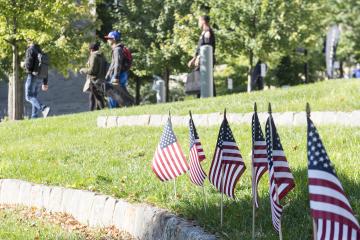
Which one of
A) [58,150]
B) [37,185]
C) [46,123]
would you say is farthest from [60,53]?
[37,185]

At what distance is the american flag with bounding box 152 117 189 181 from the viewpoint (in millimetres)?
5695

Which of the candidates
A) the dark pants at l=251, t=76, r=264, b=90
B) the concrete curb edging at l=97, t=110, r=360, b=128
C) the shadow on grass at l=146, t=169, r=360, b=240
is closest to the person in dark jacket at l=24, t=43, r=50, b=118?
the concrete curb edging at l=97, t=110, r=360, b=128

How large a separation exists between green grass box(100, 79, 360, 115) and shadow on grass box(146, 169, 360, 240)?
4392mm

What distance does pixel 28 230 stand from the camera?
20.9ft

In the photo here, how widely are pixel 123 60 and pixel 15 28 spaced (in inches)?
224

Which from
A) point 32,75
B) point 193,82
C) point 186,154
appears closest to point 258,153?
point 186,154

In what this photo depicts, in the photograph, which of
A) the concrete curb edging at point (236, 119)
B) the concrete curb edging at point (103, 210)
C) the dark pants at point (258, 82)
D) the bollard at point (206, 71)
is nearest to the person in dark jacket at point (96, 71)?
the bollard at point (206, 71)

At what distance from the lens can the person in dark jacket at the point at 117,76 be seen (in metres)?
14.8

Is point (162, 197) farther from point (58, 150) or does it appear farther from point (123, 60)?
point (123, 60)

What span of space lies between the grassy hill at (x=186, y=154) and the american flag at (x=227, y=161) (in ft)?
1.07

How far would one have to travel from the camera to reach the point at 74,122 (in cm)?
1295

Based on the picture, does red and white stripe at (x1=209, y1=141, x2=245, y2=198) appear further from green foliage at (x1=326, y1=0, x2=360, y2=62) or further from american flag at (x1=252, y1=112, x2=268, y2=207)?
green foliage at (x1=326, y1=0, x2=360, y2=62)

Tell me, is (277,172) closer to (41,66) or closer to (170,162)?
(170,162)

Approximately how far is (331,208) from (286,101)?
873 cm
